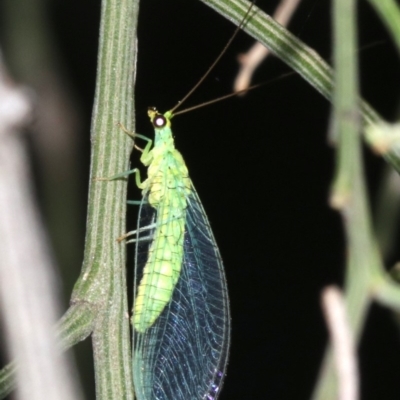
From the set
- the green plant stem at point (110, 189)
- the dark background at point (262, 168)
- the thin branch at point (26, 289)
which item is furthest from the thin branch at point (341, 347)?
the dark background at point (262, 168)

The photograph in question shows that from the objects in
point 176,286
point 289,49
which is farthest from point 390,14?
point 176,286

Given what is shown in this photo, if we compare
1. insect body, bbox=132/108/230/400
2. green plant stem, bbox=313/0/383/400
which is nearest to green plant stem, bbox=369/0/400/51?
green plant stem, bbox=313/0/383/400

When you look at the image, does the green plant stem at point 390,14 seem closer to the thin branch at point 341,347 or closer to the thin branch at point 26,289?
the thin branch at point 341,347

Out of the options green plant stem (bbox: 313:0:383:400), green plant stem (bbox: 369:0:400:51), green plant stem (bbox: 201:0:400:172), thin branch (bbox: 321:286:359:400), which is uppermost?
green plant stem (bbox: 201:0:400:172)

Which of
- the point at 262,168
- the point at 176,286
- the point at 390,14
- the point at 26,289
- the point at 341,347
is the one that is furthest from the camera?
the point at 262,168

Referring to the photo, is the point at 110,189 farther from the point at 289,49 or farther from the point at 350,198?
the point at 350,198

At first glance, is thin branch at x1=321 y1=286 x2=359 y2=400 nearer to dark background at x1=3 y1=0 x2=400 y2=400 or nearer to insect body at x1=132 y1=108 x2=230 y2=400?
insect body at x1=132 y1=108 x2=230 y2=400

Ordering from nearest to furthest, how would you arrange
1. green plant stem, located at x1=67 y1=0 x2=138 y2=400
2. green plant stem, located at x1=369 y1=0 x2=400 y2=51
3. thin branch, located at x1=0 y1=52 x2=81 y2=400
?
thin branch, located at x1=0 y1=52 x2=81 y2=400, green plant stem, located at x1=369 y1=0 x2=400 y2=51, green plant stem, located at x1=67 y1=0 x2=138 y2=400
